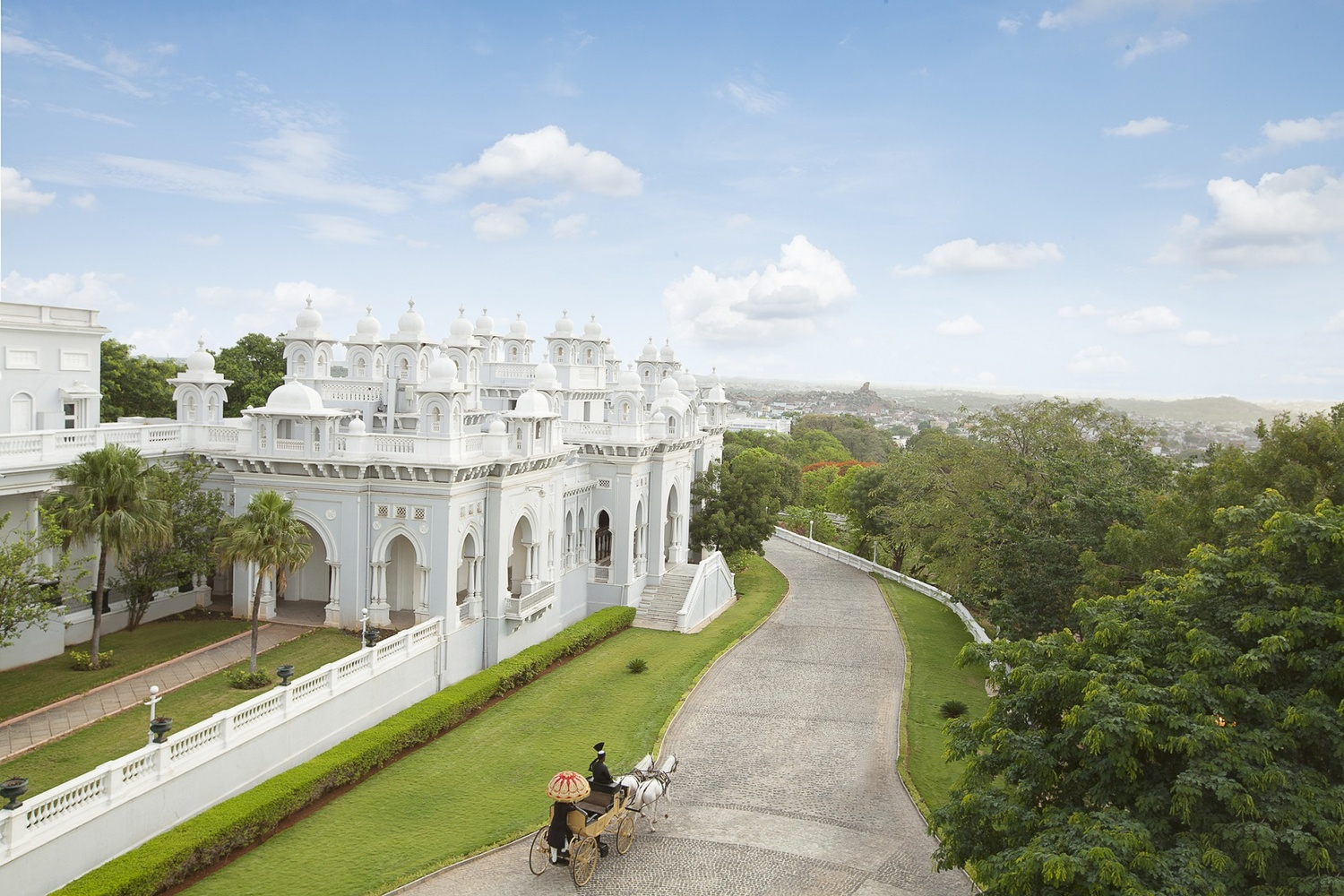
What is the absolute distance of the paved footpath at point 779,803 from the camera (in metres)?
15.2

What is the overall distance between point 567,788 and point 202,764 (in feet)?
20.5

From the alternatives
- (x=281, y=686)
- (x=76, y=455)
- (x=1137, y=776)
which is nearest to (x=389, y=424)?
(x=76, y=455)

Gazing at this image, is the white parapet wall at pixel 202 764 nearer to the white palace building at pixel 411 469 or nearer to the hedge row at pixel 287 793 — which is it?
the hedge row at pixel 287 793

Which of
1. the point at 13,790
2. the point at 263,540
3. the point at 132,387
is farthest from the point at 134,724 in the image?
the point at 132,387

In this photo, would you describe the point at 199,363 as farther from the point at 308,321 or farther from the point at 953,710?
the point at 953,710

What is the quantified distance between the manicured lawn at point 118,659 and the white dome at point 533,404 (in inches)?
357

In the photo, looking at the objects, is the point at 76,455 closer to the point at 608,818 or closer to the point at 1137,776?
the point at 608,818

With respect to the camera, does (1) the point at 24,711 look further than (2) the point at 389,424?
No

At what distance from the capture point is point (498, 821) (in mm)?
17062

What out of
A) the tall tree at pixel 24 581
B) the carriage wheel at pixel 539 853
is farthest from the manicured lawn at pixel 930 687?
the tall tree at pixel 24 581

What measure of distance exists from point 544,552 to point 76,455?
485 inches

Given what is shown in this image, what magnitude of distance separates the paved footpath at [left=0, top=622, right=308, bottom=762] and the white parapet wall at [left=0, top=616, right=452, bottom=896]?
120 cm

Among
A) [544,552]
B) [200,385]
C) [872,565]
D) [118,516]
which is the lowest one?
[872,565]

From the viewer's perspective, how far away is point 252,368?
48.2 m
